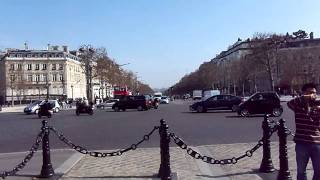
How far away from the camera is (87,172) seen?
38.2 ft

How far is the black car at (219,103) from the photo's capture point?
153 feet

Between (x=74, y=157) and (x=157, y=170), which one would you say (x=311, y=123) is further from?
(x=74, y=157)

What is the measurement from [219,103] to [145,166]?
35.5 metres

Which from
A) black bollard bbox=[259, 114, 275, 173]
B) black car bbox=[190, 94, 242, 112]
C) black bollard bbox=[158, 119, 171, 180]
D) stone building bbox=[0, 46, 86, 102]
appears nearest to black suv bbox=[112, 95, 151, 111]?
black car bbox=[190, 94, 242, 112]

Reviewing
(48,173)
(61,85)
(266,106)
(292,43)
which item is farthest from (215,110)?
(61,85)

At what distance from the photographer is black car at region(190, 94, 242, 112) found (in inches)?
1839

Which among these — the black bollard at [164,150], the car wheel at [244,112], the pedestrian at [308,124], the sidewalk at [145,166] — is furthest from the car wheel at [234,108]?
the pedestrian at [308,124]

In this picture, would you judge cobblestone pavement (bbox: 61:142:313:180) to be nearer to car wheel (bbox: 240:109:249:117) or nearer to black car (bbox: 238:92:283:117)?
black car (bbox: 238:92:283:117)

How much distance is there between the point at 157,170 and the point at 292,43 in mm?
137069

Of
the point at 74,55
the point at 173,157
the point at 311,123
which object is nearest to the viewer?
the point at 311,123

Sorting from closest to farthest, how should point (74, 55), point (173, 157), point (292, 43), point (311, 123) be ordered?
point (311, 123) < point (173, 157) < point (292, 43) < point (74, 55)

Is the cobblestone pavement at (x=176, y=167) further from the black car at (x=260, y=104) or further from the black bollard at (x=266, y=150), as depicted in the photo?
the black car at (x=260, y=104)

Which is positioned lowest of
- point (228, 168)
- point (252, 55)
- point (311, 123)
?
point (228, 168)

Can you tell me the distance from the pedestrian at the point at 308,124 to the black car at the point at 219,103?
38.5 meters
